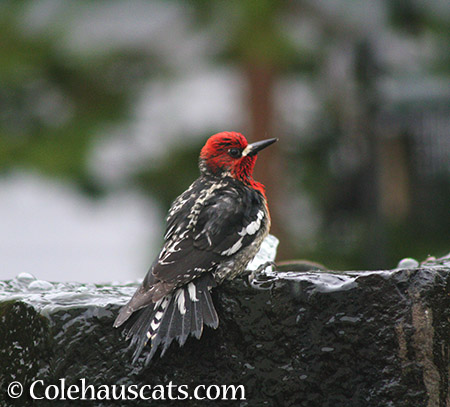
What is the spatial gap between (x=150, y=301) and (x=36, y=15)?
6850 millimetres

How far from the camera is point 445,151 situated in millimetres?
11953

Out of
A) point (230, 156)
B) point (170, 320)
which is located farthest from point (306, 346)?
point (230, 156)

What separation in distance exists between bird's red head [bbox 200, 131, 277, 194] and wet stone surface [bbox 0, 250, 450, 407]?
1014mm

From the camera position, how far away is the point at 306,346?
311 cm

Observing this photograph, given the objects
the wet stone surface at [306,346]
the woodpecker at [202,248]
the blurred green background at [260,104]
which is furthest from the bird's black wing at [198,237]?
the blurred green background at [260,104]

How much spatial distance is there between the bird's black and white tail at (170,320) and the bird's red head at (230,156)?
1.03 m

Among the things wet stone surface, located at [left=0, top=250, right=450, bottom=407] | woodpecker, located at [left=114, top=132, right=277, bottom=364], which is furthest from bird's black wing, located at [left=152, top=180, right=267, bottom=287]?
wet stone surface, located at [left=0, top=250, right=450, bottom=407]

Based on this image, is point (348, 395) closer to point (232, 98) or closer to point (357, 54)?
point (357, 54)

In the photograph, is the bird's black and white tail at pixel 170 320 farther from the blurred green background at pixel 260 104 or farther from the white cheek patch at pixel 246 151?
the blurred green background at pixel 260 104

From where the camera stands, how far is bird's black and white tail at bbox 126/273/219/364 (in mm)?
3008

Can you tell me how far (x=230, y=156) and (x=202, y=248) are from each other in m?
0.80

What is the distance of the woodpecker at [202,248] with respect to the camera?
9.98 ft

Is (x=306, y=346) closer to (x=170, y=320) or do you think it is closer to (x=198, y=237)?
(x=170, y=320)

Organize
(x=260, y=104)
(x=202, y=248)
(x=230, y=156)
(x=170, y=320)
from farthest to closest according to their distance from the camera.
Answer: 1. (x=260, y=104)
2. (x=230, y=156)
3. (x=202, y=248)
4. (x=170, y=320)
